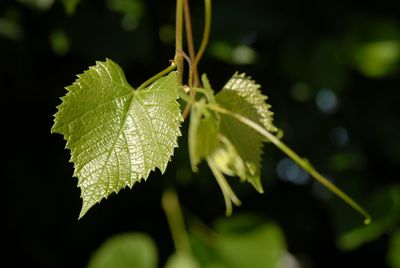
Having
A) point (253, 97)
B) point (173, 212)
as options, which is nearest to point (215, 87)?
point (173, 212)

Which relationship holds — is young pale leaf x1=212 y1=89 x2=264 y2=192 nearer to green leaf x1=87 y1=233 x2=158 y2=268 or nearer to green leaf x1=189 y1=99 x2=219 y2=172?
green leaf x1=189 y1=99 x2=219 y2=172

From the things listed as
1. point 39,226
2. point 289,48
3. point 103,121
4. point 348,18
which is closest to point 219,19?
point 289,48

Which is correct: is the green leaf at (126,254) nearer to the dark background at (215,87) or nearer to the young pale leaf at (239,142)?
the dark background at (215,87)

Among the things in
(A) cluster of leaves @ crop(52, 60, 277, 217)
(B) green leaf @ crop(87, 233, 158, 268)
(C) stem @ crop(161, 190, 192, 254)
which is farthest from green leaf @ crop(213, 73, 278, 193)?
(C) stem @ crop(161, 190, 192, 254)

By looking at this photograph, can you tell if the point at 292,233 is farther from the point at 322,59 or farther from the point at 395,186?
the point at 322,59

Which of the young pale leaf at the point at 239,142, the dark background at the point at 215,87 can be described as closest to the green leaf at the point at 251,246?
the dark background at the point at 215,87

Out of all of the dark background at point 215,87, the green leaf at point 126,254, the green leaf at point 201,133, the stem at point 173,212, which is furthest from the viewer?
the stem at point 173,212
